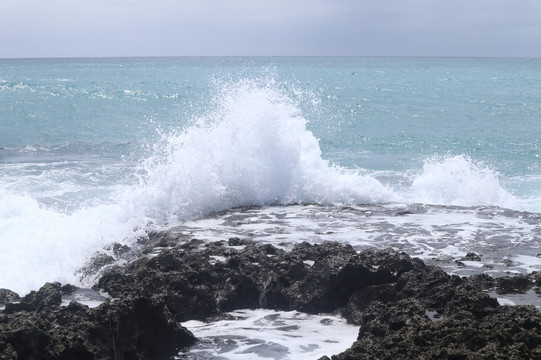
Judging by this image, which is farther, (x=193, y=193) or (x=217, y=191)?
(x=217, y=191)

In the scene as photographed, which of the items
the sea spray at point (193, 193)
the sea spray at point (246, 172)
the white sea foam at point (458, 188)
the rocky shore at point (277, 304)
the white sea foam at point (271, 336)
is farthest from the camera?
the white sea foam at point (458, 188)

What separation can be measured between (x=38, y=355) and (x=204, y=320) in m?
2.31

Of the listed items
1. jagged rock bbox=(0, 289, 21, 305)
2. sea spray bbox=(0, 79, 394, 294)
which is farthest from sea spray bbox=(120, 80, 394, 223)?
jagged rock bbox=(0, 289, 21, 305)

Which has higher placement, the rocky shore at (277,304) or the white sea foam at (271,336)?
the rocky shore at (277,304)

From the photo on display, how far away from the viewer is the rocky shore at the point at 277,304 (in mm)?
5133

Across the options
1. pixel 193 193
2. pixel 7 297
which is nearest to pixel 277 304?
pixel 7 297

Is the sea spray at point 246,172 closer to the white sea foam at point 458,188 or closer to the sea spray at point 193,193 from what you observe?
the sea spray at point 193,193

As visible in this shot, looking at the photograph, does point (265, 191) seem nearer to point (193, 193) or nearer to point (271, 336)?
point (193, 193)

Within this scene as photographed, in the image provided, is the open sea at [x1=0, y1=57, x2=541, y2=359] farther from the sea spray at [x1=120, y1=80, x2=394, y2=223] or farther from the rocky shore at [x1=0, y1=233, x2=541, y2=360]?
the rocky shore at [x1=0, y1=233, x2=541, y2=360]

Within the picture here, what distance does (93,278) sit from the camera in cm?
869

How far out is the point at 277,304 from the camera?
7.60m

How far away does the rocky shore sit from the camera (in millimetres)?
5133

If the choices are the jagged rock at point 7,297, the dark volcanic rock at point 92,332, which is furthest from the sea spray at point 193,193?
the dark volcanic rock at point 92,332

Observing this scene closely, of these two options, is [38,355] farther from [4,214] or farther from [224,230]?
[4,214]
